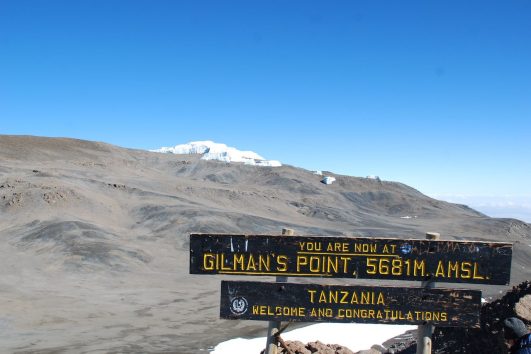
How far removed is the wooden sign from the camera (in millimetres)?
6691

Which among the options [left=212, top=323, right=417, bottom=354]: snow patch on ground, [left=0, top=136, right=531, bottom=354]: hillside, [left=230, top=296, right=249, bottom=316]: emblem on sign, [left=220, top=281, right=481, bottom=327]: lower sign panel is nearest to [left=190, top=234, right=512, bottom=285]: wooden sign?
[left=220, top=281, right=481, bottom=327]: lower sign panel

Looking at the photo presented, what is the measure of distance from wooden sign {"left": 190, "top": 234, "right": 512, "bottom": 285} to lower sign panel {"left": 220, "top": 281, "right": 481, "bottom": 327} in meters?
0.18

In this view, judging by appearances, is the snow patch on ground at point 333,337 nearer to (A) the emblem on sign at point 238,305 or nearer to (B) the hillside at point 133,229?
(B) the hillside at point 133,229

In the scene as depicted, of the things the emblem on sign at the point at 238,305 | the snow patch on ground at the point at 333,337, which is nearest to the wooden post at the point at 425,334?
the emblem on sign at the point at 238,305

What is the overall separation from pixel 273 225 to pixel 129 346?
28904 mm

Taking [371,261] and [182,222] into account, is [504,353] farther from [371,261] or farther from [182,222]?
[182,222]

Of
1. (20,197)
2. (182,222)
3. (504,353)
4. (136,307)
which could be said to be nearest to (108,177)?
(20,197)

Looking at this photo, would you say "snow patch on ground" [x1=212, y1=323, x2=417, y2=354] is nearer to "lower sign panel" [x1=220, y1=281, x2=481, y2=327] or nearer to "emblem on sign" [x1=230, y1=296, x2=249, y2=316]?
"lower sign panel" [x1=220, y1=281, x2=481, y2=327]

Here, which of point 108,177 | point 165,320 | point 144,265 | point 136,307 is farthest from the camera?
point 108,177

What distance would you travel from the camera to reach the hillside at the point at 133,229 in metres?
20.0

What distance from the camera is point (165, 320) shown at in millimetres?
21516

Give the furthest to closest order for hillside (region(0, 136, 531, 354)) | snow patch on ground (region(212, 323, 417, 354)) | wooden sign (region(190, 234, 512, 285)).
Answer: hillside (region(0, 136, 531, 354))
snow patch on ground (region(212, 323, 417, 354))
wooden sign (region(190, 234, 512, 285))

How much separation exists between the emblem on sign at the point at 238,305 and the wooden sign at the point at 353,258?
0.35m

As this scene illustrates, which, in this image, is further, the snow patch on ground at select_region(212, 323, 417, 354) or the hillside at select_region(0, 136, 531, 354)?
the hillside at select_region(0, 136, 531, 354)
